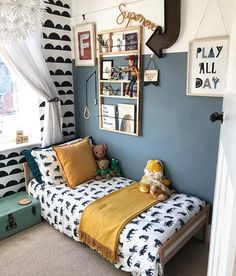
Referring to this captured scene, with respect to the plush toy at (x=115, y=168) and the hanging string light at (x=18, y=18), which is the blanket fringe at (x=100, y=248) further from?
the hanging string light at (x=18, y=18)

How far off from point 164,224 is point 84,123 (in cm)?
171

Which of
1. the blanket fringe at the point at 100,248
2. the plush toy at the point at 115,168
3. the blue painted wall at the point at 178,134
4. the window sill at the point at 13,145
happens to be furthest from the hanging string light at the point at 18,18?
the plush toy at the point at 115,168

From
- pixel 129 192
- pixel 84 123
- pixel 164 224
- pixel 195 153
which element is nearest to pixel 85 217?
pixel 129 192

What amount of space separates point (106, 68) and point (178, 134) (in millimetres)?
1072

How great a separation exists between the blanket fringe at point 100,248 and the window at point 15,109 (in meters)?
1.36

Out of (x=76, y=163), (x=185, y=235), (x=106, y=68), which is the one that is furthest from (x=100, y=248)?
(x=106, y=68)

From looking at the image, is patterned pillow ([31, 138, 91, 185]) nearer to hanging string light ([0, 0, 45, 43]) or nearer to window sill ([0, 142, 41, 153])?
window sill ([0, 142, 41, 153])

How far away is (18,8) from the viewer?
51.0 inches

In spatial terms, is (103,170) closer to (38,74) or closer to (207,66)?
(38,74)

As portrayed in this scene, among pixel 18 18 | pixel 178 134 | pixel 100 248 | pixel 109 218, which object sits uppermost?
pixel 18 18

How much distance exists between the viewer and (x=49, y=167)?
260 cm

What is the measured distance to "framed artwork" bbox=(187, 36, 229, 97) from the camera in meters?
1.90

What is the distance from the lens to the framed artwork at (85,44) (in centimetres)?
275

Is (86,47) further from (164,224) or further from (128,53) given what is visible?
(164,224)
